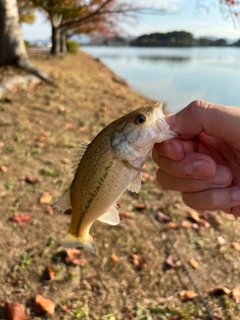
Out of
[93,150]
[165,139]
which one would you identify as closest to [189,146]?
[165,139]

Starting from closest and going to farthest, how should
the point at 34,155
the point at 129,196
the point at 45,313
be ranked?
the point at 45,313
the point at 129,196
the point at 34,155

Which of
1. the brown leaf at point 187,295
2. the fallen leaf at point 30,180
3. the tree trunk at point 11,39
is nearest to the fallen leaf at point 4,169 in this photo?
the fallen leaf at point 30,180

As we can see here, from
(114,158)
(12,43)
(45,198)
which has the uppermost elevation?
(114,158)

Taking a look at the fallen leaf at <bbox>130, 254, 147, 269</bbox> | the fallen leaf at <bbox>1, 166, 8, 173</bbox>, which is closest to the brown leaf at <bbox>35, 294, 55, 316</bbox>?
the fallen leaf at <bbox>130, 254, 147, 269</bbox>

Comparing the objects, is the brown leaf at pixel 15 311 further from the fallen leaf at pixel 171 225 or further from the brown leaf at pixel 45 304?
the fallen leaf at pixel 171 225

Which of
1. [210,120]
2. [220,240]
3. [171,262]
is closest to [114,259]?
[171,262]

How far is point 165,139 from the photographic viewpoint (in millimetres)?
1852

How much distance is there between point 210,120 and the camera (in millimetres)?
2031

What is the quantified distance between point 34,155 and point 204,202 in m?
3.67

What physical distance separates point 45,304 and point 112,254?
37.0 inches

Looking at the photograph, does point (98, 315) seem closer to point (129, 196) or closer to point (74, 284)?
point (74, 284)

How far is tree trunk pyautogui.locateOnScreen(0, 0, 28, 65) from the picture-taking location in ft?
31.0

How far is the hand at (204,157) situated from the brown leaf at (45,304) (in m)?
1.45

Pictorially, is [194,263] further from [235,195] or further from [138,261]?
[235,195]
